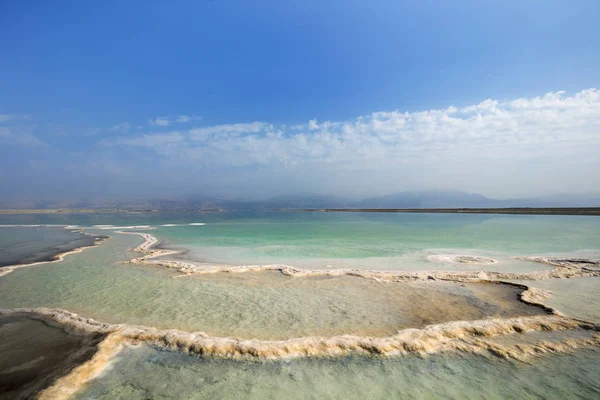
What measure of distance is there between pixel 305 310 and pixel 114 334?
453cm

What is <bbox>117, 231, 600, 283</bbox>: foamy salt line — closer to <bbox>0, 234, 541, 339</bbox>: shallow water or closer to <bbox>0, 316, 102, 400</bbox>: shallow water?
<bbox>0, 234, 541, 339</bbox>: shallow water

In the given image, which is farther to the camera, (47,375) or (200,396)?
(47,375)

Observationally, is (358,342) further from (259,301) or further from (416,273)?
(416,273)

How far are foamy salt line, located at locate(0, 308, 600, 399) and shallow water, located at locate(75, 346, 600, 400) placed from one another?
0.71ft

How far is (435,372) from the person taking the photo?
4707 millimetres

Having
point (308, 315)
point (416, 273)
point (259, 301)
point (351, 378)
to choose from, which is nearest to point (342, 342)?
point (351, 378)

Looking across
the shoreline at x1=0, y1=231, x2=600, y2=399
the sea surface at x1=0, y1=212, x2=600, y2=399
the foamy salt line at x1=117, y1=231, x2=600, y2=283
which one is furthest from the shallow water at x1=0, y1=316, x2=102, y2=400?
the foamy salt line at x1=117, y1=231, x2=600, y2=283

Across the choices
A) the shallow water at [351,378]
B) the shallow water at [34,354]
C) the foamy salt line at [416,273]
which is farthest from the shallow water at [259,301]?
the shallow water at [351,378]

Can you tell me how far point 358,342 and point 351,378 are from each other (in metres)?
1.07

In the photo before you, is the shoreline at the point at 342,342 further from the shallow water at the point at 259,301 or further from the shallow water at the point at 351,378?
the shallow water at the point at 259,301

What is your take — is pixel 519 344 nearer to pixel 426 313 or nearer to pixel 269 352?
pixel 426 313

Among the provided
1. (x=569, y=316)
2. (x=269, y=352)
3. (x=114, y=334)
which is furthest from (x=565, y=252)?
(x=114, y=334)

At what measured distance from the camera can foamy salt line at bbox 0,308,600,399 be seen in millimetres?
5242

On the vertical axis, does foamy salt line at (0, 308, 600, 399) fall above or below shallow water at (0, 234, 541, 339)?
above
